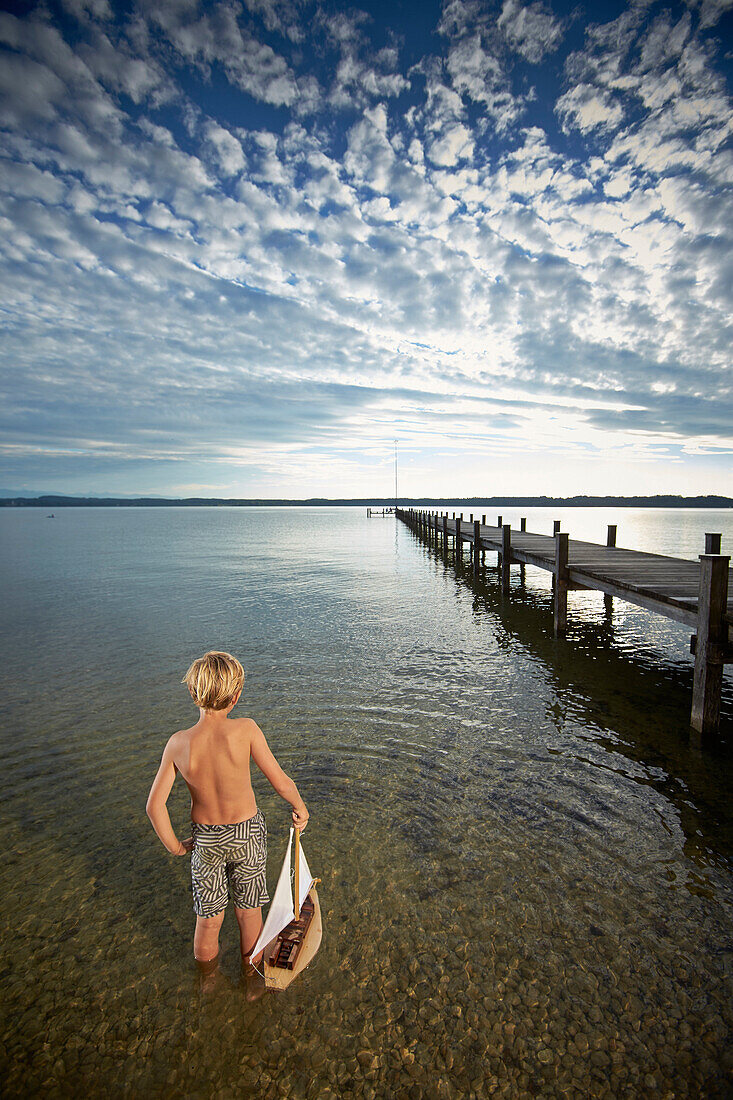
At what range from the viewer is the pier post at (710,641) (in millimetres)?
6746

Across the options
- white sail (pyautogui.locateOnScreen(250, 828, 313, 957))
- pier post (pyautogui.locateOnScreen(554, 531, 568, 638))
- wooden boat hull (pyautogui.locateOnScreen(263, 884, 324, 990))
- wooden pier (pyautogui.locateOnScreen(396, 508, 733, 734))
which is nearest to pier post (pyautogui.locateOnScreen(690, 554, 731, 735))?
wooden pier (pyautogui.locateOnScreen(396, 508, 733, 734))

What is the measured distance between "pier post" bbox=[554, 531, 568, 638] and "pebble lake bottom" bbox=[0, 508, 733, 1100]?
277cm

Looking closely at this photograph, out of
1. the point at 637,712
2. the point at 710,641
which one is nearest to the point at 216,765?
the point at 710,641

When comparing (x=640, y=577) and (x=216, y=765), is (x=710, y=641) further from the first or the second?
(x=216, y=765)

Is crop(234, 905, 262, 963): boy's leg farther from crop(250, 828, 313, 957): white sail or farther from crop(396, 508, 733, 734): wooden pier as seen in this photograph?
crop(396, 508, 733, 734): wooden pier

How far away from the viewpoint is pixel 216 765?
290cm

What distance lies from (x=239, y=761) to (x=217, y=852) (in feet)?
1.97

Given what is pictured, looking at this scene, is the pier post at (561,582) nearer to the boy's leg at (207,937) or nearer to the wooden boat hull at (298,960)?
the wooden boat hull at (298,960)

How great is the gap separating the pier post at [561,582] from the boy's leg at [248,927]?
36.1 ft

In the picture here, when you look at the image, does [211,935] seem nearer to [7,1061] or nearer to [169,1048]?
[169,1048]

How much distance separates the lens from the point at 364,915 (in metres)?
4.04

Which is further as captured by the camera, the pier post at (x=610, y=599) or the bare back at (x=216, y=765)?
the pier post at (x=610, y=599)

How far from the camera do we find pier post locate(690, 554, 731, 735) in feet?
22.1

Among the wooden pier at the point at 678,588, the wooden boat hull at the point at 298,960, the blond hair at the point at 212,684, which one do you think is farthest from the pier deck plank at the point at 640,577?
the blond hair at the point at 212,684
